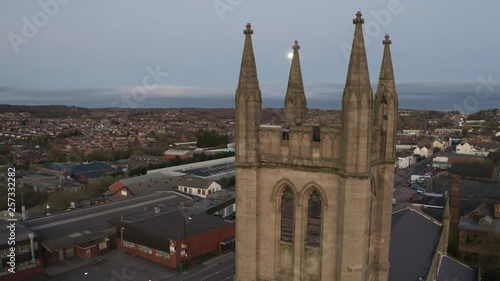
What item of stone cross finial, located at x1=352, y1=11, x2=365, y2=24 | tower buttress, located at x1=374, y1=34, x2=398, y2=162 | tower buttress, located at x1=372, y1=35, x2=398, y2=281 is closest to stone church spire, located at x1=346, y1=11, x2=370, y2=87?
stone cross finial, located at x1=352, y1=11, x2=365, y2=24

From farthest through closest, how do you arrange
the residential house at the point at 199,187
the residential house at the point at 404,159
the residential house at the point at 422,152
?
1. the residential house at the point at 422,152
2. the residential house at the point at 404,159
3. the residential house at the point at 199,187

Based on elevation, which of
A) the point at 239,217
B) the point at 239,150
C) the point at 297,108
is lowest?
the point at 239,217

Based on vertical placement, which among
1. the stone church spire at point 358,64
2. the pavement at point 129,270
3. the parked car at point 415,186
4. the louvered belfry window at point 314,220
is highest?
the stone church spire at point 358,64

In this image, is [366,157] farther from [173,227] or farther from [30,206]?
[30,206]

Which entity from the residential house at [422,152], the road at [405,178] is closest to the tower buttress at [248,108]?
the road at [405,178]

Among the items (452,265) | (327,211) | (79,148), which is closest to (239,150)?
(327,211)

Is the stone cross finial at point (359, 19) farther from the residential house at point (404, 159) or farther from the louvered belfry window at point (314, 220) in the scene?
the residential house at point (404, 159)
